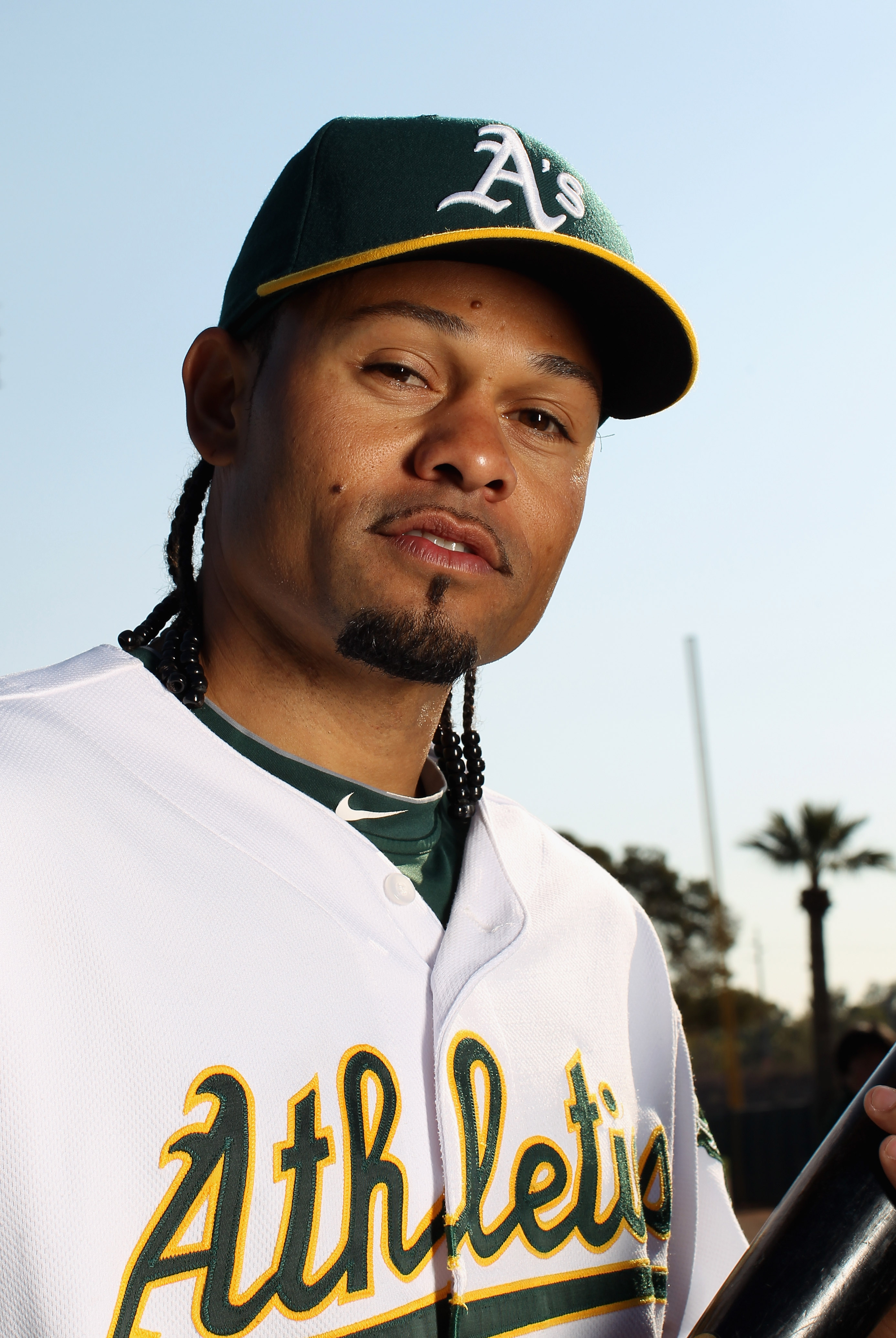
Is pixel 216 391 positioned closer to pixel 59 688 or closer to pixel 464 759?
pixel 59 688

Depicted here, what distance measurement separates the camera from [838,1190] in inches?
57.7

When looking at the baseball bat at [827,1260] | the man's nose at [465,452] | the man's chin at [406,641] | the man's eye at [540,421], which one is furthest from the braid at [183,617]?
the baseball bat at [827,1260]

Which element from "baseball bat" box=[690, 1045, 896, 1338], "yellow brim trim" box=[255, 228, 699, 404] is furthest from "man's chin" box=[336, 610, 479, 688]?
"baseball bat" box=[690, 1045, 896, 1338]

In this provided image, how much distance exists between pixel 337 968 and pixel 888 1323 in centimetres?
83

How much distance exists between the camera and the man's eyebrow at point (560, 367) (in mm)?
1938

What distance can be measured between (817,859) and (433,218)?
22340mm

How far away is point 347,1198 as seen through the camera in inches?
61.5

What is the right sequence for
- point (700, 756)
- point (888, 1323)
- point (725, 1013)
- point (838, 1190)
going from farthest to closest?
point (700, 756)
point (725, 1013)
point (888, 1323)
point (838, 1190)

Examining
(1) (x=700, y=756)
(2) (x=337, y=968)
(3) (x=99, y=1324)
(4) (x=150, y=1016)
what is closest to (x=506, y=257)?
(2) (x=337, y=968)

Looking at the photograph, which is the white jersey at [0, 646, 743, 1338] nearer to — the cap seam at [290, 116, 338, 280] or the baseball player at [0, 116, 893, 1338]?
the baseball player at [0, 116, 893, 1338]

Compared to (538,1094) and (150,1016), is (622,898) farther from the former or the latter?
(150,1016)

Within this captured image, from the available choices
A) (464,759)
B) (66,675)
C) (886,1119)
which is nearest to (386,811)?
(464,759)

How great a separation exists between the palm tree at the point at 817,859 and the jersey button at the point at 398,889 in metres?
21.1

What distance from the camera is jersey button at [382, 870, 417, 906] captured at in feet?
5.98
